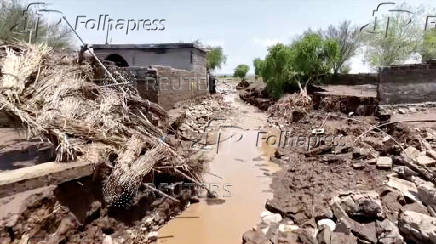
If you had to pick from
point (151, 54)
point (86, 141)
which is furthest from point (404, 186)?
point (151, 54)

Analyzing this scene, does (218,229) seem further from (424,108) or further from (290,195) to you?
(424,108)

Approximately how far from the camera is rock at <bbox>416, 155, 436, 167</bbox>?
20.5ft

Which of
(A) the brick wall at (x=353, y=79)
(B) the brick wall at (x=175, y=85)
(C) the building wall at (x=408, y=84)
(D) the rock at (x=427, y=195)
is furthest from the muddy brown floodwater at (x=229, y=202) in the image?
(A) the brick wall at (x=353, y=79)

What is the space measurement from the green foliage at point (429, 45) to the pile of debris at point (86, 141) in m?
19.3

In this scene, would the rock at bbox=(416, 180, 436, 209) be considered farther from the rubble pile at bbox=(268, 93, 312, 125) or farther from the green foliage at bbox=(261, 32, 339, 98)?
the green foliage at bbox=(261, 32, 339, 98)

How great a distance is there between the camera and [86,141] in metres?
5.03

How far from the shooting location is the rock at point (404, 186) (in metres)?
5.49

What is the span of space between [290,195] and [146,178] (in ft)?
9.68

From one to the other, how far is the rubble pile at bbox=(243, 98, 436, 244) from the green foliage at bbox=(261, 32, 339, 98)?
814 centimetres

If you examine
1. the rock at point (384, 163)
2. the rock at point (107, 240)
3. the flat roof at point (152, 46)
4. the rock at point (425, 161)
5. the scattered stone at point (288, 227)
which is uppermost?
the flat roof at point (152, 46)

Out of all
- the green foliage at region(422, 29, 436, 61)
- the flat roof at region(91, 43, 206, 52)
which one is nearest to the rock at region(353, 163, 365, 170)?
the flat roof at region(91, 43, 206, 52)

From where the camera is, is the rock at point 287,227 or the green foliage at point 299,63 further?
the green foliage at point 299,63

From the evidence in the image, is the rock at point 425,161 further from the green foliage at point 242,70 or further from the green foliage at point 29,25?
the green foliage at point 242,70

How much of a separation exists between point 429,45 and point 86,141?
2192 centimetres
